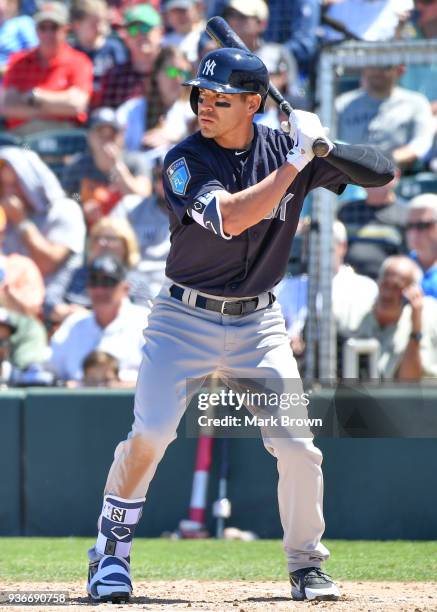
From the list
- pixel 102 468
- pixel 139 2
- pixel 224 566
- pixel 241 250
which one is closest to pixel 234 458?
pixel 102 468

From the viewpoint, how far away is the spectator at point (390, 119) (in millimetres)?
7402

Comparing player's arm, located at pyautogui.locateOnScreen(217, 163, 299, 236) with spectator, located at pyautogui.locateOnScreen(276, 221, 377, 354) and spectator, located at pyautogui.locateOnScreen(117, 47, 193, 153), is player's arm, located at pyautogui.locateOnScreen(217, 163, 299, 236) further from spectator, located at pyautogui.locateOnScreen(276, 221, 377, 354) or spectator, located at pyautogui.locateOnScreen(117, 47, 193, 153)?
spectator, located at pyautogui.locateOnScreen(117, 47, 193, 153)

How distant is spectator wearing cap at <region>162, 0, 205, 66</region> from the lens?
29.4 ft

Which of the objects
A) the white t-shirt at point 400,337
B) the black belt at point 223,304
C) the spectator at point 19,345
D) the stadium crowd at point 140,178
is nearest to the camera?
the black belt at point 223,304

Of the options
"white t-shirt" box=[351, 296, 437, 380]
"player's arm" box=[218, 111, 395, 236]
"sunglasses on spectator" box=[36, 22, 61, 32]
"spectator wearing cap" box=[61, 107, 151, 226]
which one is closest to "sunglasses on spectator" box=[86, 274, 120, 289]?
"spectator wearing cap" box=[61, 107, 151, 226]

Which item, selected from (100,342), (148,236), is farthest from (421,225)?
(100,342)

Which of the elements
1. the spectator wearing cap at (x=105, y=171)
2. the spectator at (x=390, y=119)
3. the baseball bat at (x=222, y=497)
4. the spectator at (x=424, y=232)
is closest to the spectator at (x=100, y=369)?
the baseball bat at (x=222, y=497)

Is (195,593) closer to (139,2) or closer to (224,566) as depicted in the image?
(224,566)

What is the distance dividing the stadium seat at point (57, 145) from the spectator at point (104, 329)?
4.38 feet

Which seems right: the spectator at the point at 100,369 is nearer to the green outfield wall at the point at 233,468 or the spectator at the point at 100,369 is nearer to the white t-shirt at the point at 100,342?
the white t-shirt at the point at 100,342

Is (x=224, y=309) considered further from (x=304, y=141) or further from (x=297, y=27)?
(x=297, y=27)

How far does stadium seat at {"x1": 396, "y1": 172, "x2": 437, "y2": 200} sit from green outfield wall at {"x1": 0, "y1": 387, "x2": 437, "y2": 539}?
155 cm

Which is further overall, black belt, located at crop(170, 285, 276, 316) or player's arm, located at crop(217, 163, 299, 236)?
black belt, located at crop(170, 285, 276, 316)

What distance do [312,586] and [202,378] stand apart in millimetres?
865
